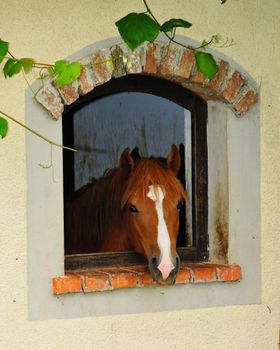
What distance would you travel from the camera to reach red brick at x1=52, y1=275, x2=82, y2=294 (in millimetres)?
4922

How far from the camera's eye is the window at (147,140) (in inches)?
219

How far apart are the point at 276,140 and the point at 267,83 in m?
0.40

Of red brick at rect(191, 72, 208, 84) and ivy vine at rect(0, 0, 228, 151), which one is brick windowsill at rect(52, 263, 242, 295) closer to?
ivy vine at rect(0, 0, 228, 151)

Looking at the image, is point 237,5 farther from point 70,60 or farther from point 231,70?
point 70,60

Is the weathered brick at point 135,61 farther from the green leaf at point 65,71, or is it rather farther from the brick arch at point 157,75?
the green leaf at point 65,71

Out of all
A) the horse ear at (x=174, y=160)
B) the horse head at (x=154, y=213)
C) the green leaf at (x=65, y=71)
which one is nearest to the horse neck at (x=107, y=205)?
the horse head at (x=154, y=213)

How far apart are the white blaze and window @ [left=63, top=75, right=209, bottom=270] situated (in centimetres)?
51

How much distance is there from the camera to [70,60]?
498cm

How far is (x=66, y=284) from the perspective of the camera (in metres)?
4.95

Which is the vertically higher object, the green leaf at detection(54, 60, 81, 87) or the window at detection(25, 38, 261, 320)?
the green leaf at detection(54, 60, 81, 87)

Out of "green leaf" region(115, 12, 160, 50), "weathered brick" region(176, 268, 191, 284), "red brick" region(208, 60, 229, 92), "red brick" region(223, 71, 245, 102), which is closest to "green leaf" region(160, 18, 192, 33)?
"green leaf" region(115, 12, 160, 50)

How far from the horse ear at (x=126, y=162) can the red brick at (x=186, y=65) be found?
0.62 metres

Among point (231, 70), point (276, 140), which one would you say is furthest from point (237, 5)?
point (276, 140)

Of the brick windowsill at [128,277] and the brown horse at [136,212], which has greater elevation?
the brown horse at [136,212]
